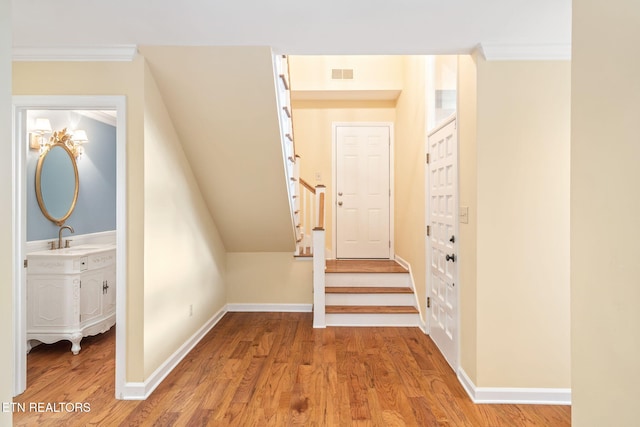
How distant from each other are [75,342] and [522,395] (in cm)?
370

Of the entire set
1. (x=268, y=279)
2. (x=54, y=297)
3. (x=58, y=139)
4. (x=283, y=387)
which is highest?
(x=58, y=139)

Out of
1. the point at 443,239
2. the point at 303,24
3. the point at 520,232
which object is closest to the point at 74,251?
the point at 303,24

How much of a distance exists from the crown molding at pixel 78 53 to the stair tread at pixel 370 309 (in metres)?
3.11

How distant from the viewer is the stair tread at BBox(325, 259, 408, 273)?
181 inches

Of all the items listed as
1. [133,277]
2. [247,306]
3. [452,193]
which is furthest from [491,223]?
[247,306]

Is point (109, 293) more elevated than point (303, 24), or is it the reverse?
point (303, 24)

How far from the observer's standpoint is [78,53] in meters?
2.56

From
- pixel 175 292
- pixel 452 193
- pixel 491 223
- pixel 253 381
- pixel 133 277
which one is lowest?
pixel 253 381

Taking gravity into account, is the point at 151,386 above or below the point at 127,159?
below

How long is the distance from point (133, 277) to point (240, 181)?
1.44 m

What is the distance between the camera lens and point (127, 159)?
258 centimetres

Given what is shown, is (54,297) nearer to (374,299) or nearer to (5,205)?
(5,205)

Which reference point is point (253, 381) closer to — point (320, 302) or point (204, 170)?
point (320, 302)
